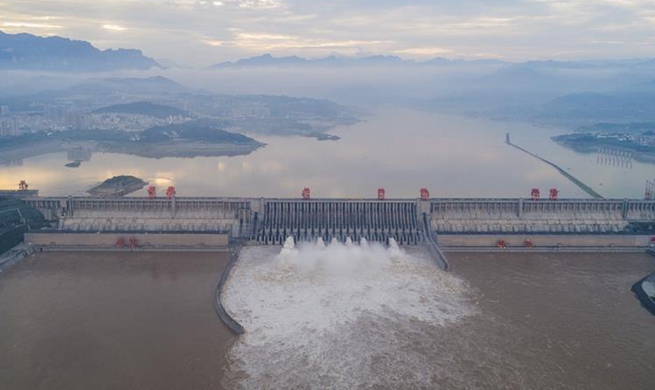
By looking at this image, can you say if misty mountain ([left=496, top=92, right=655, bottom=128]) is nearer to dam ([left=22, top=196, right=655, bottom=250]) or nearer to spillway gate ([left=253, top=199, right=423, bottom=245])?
dam ([left=22, top=196, right=655, bottom=250])

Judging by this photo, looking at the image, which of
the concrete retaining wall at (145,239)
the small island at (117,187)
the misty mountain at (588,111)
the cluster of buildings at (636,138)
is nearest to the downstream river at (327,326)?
the concrete retaining wall at (145,239)

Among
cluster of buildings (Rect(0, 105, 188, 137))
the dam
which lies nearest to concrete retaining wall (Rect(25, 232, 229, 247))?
the dam

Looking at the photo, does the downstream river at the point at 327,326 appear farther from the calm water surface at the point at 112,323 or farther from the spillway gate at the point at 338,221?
the spillway gate at the point at 338,221

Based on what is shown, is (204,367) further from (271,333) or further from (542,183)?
(542,183)

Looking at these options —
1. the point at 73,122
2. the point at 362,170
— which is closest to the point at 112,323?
the point at 362,170

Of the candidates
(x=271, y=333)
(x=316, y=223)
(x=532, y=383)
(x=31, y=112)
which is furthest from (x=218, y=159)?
(x=31, y=112)

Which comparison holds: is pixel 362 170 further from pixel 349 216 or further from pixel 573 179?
pixel 349 216

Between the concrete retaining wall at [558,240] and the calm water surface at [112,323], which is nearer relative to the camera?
the calm water surface at [112,323]
